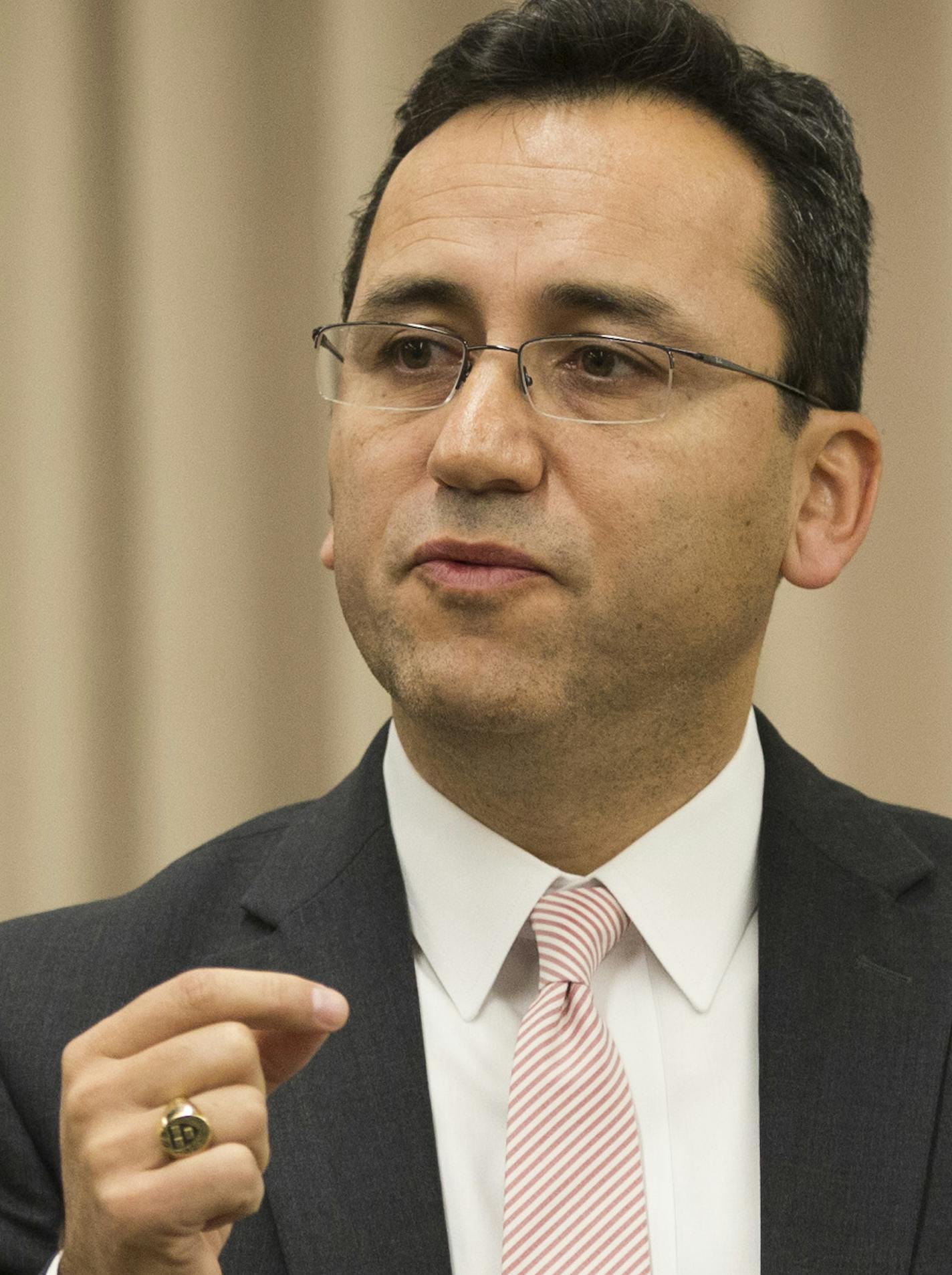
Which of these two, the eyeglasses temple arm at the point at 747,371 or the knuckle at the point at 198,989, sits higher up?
the eyeglasses temple arm at the point at 747,371

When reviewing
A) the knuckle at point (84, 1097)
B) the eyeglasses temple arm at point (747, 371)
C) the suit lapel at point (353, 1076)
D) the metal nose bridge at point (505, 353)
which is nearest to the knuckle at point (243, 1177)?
the knuckle at point (84, 1097)

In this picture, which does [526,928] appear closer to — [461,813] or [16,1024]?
[461,813]

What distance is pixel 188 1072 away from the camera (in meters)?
Result: 0.94

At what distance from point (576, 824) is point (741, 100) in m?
0.74

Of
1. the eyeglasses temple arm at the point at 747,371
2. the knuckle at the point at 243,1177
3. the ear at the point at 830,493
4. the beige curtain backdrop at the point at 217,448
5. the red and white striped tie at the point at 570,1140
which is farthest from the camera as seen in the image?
the beige curtain backdrop at the point at 217,448

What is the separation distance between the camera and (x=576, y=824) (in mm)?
1387

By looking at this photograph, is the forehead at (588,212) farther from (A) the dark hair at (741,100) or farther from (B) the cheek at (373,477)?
(B) the cheek at (373,477)

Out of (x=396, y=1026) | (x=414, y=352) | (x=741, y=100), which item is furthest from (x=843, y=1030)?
(x=741, y=100)

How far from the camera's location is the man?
3.93 ft

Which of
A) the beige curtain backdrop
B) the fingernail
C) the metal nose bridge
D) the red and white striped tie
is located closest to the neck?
the red and white striped tie

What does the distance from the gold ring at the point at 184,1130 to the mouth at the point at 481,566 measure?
497 millimetres

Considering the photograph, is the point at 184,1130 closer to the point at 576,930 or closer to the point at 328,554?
the point at 576,930

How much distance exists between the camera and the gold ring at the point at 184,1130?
933mm

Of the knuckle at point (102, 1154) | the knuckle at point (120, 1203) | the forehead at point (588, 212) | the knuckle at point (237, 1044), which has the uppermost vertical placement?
the forehead at point (588, 212)
